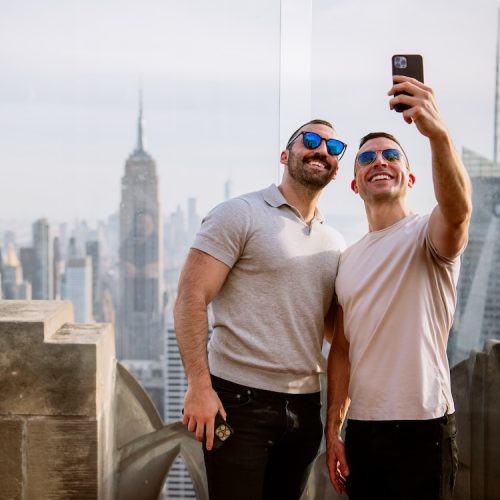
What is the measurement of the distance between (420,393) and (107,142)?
12.4ft

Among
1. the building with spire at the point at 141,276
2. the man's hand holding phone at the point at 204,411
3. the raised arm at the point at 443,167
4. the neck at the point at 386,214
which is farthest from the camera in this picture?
the building with spire at the point at 141,276

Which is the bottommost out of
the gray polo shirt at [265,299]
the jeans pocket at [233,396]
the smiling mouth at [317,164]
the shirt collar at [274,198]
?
the jeans pocket at [233,396]

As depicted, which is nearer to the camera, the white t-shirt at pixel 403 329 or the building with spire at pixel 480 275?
the white t-shirt at pixel 403 329

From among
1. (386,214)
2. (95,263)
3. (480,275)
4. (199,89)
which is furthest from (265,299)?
(95,263)

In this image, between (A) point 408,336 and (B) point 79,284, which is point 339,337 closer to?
(A) point 408,336

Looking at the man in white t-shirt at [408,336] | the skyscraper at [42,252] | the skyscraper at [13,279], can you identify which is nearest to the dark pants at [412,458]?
the man in white t-shirt at [408,336]

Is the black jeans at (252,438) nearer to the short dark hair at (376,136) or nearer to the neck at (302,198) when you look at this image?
the neck at (302,198)

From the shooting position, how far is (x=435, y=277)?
1812mm

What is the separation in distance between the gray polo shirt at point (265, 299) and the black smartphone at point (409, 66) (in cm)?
56

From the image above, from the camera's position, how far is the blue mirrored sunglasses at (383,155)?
2.00 m

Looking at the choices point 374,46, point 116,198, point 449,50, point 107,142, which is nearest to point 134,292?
point 116,198

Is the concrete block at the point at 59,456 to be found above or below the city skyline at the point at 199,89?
below

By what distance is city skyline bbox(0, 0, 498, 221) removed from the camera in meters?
3.21

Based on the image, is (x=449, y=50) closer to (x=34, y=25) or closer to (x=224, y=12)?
(x=224, y=12)
